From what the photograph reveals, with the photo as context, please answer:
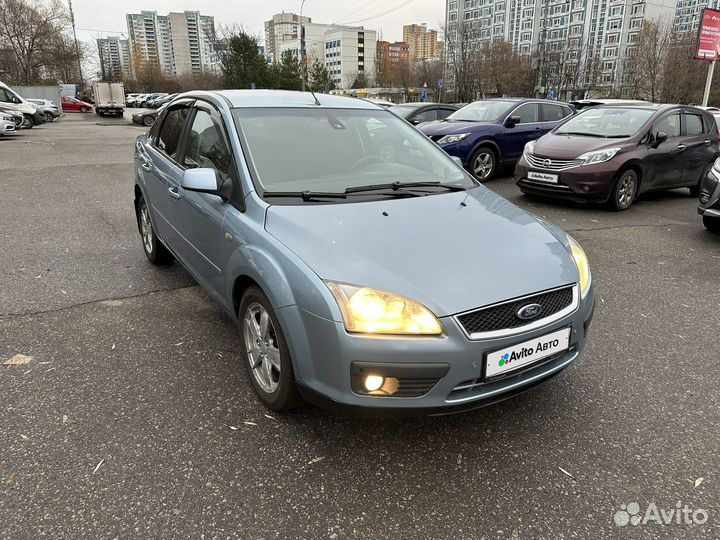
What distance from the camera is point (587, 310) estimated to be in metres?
2.67

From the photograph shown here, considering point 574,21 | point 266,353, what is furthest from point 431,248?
point 574,21

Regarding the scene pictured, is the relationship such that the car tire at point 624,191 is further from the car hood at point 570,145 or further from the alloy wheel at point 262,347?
the alloy wheel at point 262,347

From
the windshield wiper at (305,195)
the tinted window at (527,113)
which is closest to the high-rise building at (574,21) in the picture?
the tinted window at (527,113)

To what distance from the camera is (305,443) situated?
254cm

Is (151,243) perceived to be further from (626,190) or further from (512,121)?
(512,121)

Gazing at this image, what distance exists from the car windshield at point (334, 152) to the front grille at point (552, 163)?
440 cm

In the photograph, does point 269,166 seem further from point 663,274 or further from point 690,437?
point 663,274

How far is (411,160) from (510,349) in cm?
178

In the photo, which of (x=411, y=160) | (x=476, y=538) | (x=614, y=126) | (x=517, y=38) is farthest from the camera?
(x=517, y=38)

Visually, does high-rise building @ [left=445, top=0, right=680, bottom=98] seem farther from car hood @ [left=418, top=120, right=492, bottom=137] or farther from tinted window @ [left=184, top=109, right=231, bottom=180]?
tinted window @ [left=184, top=109, right=231, bottom=180]

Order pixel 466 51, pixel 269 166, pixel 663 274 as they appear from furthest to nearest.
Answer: pixel 466 51 → pixel 663 274 → pixel 269 166

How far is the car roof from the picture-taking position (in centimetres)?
357

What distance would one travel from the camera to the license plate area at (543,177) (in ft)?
25.2

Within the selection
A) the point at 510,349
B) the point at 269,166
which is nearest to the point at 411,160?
the point at 269,166
